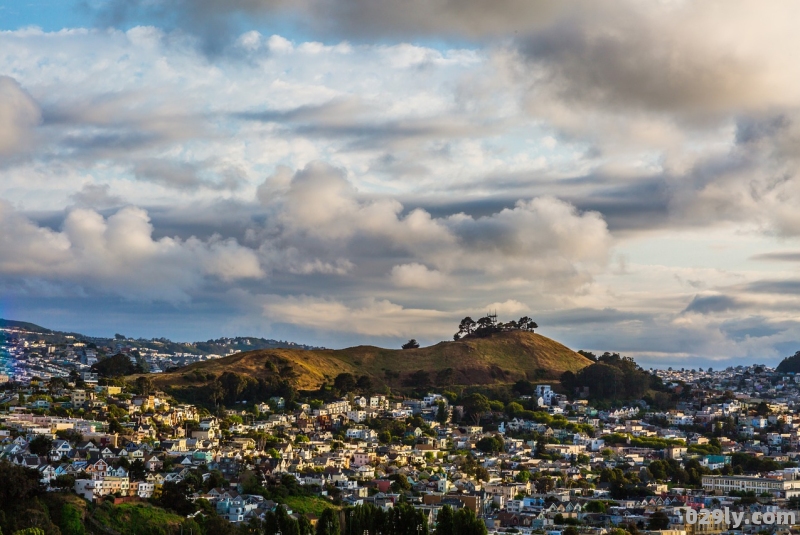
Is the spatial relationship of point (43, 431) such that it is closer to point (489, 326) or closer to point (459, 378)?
point (459, 378)

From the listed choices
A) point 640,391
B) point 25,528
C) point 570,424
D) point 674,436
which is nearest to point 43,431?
point 25,528

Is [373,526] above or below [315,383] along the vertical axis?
below

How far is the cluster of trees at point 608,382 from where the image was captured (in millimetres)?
153000

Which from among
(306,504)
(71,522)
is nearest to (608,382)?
(306,504)

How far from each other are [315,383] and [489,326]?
43.8 metres

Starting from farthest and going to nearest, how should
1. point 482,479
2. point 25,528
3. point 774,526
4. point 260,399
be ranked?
point 260,399, point 482,479, point 774,526, point 25,528

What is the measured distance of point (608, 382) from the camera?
153000mm

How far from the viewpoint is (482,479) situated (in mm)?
100375

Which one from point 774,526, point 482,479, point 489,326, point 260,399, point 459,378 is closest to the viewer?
point 774,526

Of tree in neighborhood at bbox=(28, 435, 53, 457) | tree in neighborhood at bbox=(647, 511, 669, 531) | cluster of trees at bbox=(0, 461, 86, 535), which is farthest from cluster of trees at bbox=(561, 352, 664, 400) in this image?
cluster of trees at bbox=(0, 461, 86, 535)

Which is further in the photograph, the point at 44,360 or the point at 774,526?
the point at 44,360

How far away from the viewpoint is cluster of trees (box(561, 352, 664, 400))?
153000 mm

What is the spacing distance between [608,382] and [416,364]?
26.3 m

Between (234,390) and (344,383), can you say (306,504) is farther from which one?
(344,383)
